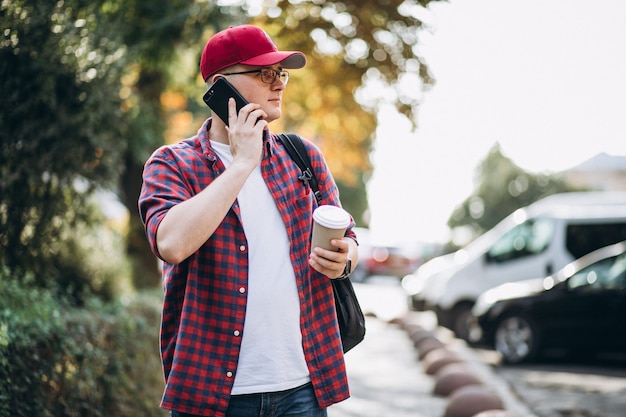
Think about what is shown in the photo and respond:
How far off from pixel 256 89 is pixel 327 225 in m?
0.50

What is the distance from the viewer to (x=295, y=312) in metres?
2.38

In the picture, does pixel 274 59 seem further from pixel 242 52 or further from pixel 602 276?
pixel 602 276

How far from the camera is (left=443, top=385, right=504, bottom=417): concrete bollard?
6.13 m

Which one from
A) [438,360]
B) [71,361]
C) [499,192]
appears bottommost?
[499,192]

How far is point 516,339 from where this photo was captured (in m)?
10.6

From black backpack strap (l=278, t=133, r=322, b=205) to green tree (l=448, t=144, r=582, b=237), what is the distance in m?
34.4

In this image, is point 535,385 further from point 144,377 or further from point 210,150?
point 210,150

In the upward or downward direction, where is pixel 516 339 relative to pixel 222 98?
downward

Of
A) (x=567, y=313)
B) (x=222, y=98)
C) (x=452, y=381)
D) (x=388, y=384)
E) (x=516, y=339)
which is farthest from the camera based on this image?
(x=516, y=339)

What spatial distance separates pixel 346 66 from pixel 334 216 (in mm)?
7700

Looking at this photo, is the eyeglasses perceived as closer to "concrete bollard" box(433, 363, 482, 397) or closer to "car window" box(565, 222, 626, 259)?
"concrete bollard" box(433, 363, 482, 397)

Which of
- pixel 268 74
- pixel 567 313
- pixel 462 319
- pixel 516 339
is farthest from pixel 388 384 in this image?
pixel 268 74

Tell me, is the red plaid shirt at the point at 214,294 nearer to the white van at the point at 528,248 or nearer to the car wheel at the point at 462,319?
the white van at the point at 528,248

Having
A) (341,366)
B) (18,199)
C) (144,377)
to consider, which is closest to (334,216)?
(341,366)
